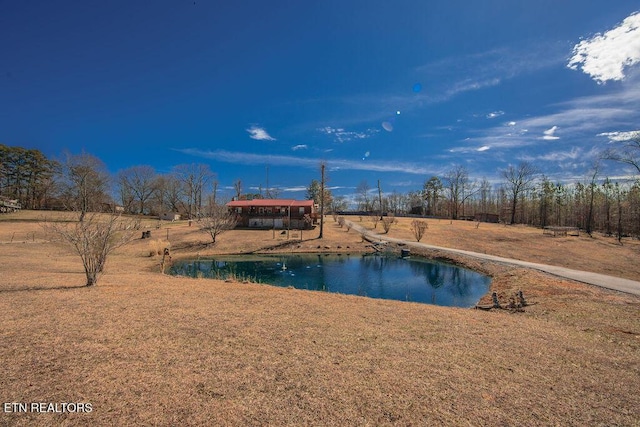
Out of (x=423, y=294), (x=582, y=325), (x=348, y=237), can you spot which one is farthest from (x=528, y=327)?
(x=348, y=237)

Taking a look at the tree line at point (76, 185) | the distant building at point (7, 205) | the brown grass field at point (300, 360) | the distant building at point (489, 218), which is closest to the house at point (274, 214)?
the tree line at point (76, 185)

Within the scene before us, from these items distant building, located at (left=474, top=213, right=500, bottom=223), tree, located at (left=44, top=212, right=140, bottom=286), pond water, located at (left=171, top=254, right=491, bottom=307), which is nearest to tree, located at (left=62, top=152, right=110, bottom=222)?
pond water, located at (left=171, top=254, right=491, bottom=307)

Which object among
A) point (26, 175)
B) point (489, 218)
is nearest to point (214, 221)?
point (26, 175)

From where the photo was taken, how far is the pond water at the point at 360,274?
18719 mm

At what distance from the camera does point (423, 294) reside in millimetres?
18547

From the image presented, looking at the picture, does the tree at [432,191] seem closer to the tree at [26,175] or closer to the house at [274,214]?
the house at [274,214]

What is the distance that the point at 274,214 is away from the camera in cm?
4778

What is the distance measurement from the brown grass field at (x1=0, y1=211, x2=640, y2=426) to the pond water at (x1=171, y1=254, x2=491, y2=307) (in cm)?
734

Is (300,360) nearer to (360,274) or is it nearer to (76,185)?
(360,274)

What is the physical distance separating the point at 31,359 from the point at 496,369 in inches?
339

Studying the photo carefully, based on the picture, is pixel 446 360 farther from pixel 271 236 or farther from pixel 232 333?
pixel 271 236

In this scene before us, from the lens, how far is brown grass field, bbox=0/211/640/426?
4012 mm

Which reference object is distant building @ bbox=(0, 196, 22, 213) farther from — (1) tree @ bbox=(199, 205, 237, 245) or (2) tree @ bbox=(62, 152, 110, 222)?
(1) tree @ bbox=(199, 205, 237, 245)

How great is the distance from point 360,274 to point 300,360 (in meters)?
19.3
